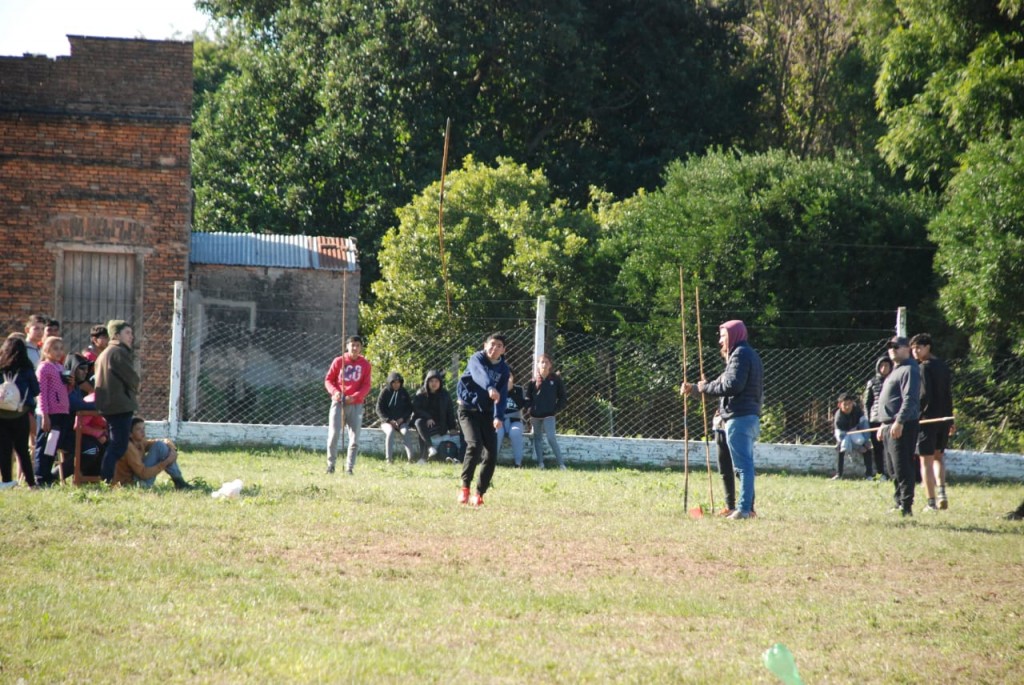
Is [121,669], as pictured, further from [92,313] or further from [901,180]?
[901,180]

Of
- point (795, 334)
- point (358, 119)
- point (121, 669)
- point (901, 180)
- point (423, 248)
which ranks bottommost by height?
point (121, 669)

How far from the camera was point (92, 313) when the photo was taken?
20.8m

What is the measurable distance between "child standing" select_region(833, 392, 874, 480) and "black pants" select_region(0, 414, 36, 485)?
11.5m

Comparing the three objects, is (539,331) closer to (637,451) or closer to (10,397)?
(637,451)

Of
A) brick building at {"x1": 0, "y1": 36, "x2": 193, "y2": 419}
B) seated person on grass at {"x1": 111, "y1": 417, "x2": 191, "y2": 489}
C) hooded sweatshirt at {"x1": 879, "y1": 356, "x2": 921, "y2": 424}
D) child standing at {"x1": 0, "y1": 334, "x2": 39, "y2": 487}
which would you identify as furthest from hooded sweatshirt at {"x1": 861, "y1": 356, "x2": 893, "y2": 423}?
brick building at {"x1": 0, "y1": 36, "x2": 193, "y2": 419}

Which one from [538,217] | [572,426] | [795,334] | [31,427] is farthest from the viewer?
[538,217]

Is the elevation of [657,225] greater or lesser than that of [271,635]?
greater

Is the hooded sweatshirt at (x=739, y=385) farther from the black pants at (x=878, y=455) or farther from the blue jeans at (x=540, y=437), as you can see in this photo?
the black pants at (x=878, y=455)

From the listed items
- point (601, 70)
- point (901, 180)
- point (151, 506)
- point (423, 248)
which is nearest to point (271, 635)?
point (151, 506)

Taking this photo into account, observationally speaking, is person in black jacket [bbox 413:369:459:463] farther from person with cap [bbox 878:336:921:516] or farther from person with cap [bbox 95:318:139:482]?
person with cap [bbox 878:336:921:516]

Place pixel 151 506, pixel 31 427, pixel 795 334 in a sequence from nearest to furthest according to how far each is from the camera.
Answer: pixel 151 506 < pixel 31 427 < pixel 795 334

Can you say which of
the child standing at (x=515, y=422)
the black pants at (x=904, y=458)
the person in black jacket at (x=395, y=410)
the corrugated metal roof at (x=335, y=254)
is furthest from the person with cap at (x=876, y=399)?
the corrugated metal roof at (x=335, y=254)

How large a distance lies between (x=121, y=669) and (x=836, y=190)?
18.8 meters

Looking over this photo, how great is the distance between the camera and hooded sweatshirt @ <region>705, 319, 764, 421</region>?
428 inches
